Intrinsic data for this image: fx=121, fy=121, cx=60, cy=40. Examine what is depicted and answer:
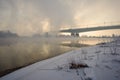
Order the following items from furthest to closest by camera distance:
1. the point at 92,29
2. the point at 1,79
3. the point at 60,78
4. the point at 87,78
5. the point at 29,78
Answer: the point at 92,29 < the point at 1,79 < the point at 29,78 < the point at 60,78 < the point at 87,78

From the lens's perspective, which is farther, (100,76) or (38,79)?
(38,79)

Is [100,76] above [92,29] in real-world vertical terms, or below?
below

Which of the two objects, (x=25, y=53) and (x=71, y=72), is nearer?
(x=71, y=72)

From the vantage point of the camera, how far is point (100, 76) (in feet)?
22.6

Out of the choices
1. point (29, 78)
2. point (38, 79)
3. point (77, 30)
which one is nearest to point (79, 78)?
point (38, 79)

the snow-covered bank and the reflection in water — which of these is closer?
the snow-covered bank

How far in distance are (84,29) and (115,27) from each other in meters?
23.8

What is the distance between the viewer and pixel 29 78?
25.5ft

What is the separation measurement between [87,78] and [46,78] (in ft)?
8.13

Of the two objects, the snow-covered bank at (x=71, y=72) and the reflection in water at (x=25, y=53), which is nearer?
the snow-covered bank at (x=71, y=72)

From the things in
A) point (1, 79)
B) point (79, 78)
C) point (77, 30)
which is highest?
point (77, 30)

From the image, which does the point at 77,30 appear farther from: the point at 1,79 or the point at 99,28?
the point at 1,79

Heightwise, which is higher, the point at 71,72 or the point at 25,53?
the point at 71,72

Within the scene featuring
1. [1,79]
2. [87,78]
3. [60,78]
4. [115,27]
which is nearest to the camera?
[87,78]
